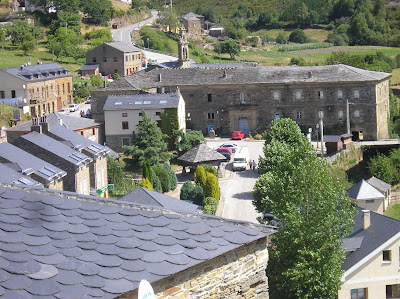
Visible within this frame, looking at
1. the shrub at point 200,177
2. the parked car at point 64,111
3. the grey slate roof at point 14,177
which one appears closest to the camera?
the grey slate roof at point 14,177

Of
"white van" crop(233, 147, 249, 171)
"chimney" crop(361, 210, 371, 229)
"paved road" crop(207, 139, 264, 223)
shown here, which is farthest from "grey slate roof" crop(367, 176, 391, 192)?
"chimney" crop(361, 210, 371, 229)

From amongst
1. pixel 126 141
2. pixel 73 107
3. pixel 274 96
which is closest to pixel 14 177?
pixel 126 141

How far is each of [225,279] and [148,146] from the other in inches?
1577

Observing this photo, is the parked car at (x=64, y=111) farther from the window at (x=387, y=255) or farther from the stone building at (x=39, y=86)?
the window at (x=387, y=255)

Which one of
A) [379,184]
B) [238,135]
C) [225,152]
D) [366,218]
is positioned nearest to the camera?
[366,218]

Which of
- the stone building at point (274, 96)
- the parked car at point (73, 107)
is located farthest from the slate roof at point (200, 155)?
the parked car at point (73, 107)

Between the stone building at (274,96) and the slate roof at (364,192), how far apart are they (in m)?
15.8

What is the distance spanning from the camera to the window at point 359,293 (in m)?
28.3

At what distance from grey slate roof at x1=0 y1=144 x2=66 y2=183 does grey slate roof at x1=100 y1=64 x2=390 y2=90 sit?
27.9m

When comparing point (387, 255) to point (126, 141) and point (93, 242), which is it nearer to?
point (93, 242)

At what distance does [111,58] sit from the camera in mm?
77750

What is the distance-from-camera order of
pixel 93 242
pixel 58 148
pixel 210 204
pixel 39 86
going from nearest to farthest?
pixel 93 242
pixel 58 148
pixel 210 204
pixel 39 86

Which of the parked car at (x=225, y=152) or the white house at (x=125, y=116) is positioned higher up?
the white house at (x=125, y=116)

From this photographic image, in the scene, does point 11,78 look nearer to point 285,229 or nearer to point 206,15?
point 285,229
